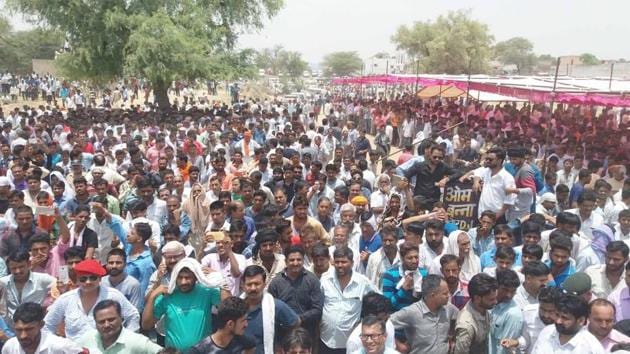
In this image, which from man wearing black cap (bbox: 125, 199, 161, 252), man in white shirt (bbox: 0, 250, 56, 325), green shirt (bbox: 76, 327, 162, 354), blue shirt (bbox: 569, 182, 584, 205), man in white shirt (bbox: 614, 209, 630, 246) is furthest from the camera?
blue shirt (bbox: 569, 182, 584, 205)

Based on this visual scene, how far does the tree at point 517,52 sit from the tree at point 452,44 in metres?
47.4

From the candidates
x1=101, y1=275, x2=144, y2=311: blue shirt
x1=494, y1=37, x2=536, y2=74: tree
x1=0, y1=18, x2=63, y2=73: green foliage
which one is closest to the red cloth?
x1=101, y1=275, x2=144, y2=311: blue shirt

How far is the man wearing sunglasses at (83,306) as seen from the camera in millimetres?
3613

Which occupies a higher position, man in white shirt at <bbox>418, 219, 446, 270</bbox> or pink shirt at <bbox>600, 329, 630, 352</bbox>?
man in white shirt at <bbox>418, 219, 446, 270</bbox>

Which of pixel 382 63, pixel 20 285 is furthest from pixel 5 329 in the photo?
pixel 382 63

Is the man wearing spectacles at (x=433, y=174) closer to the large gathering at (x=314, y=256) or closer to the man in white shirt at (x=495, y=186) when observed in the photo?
the large gathering at (x=314, y=256)

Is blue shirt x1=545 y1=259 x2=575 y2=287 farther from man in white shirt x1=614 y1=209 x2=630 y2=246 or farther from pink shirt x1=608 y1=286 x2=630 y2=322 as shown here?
man in white shirt x1=614 y1=209 x2=630 y2=246

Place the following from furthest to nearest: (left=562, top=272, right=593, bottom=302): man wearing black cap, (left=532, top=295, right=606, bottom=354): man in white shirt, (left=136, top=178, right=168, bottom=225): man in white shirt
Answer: (left=136, top=178, right=168, bottom=225): man in white shirt → (left=562, top=272, right=593, bottom=302): man wearing black cap → (left=532, top=295, right=606, bottom=354): man in white shirt

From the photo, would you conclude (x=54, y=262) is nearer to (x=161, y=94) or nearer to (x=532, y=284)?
(x=532, y=284)

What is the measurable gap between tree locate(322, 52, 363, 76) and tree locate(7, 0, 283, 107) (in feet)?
289

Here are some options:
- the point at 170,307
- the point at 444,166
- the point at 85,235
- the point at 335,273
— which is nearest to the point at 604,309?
the point at 335,273

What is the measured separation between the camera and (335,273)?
4004 millimetres

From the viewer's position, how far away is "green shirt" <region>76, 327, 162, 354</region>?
3250mm

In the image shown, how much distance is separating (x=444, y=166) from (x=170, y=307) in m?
3.72
